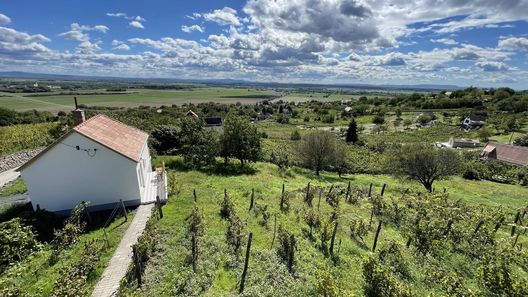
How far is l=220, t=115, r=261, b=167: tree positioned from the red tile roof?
10.1 m

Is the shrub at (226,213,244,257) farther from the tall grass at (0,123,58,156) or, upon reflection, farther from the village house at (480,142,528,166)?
the village house at (480,142,528,166)

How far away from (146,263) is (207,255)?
2757 mm

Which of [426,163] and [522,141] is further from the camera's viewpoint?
[522,141]

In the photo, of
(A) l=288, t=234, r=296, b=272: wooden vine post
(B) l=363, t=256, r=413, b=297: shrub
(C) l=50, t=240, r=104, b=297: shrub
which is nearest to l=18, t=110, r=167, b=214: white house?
(C) l=50, t=240, r=104, b=297: shrub

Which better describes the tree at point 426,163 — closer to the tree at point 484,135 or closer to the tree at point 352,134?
the tree at point 352,134

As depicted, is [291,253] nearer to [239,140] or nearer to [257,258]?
[257,258]

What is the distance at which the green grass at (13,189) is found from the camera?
76.1 feet

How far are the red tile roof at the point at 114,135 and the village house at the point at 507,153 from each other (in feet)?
215

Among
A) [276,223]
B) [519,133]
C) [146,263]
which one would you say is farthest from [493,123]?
[146,263]

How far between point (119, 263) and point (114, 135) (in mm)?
11552

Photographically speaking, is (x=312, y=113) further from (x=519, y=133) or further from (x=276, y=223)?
(x=276, y=223)

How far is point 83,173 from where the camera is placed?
19.0m

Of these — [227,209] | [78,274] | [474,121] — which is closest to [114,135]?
[227,209]

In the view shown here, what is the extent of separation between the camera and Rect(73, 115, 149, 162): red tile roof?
63.4 feet
